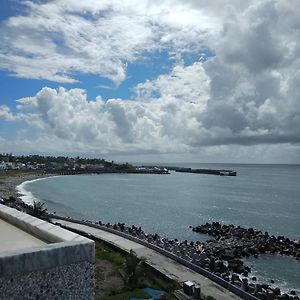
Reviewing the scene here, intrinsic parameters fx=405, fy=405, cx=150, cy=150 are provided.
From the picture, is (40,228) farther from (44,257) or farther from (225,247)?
(225,247)

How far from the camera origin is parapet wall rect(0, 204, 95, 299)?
5883mm

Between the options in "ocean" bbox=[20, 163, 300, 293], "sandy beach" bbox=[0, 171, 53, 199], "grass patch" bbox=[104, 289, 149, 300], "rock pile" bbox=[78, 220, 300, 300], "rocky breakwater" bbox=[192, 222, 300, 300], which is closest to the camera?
"grass patch" bbox=[104, 289, 149, 300]

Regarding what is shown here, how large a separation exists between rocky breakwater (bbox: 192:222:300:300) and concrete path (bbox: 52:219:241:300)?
3413 mm

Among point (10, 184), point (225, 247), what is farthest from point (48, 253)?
point (10, 184)

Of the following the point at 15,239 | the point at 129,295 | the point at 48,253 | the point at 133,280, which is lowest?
the point at 129,295

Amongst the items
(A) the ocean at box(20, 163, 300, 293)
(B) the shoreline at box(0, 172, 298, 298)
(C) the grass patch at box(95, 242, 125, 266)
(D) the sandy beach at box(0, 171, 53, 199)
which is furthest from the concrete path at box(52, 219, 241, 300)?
(D) the sandy beach at box(0, 171, 53, 199)

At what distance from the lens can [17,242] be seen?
24.3 feet

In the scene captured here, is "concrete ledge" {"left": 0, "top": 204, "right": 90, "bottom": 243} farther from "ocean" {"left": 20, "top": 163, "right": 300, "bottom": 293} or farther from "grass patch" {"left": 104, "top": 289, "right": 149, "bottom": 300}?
"ocean" {"left": 20, "top": 163, "right": 300, "bottom": 293}

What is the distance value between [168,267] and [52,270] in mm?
20854

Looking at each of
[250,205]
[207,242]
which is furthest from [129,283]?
[250,205]

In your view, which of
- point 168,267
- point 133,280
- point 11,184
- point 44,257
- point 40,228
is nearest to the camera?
point 44,257

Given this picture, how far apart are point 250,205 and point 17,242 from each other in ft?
262

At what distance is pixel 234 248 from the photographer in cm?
4228

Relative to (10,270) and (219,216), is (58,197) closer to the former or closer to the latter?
(219,216)
